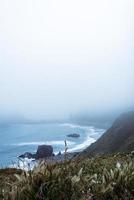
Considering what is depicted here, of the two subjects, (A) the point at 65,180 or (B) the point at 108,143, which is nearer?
(A) the point at 65,180

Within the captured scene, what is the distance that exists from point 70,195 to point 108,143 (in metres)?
188

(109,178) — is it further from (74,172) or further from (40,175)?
(40,175)

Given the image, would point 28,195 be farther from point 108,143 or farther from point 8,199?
point 108,143

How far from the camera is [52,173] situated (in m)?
11.0

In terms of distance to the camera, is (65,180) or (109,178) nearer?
(65,180)

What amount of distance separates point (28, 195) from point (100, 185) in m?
1.61

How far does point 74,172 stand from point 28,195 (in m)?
1.96

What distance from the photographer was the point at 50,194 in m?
Result: 10.4

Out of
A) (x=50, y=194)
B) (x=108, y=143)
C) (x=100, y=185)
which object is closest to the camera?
(x=50, y=194)

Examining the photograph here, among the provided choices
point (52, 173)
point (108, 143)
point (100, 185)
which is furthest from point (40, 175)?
point (108, 143)

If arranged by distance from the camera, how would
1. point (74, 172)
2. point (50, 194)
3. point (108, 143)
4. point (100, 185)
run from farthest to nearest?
1. point (108, 143)
2. point (74, 172)
3. point (100, 185)
4. point (50, 194)

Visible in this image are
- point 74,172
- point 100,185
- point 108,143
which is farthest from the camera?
point 108,143

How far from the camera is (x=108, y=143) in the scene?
198m

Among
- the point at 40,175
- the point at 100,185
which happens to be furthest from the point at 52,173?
the point at 100,185
